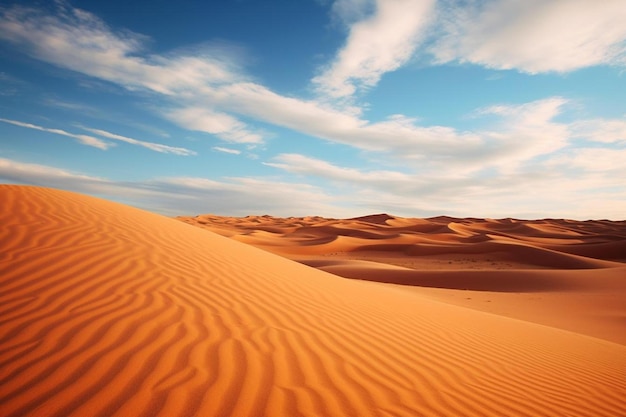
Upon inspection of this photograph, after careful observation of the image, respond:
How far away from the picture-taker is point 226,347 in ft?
10.5

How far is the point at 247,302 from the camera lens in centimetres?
447

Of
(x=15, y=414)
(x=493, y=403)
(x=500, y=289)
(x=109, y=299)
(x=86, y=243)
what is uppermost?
(x=86, y=243)

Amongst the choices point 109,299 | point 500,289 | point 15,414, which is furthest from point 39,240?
point 500,289

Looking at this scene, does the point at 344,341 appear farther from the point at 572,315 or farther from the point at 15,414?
the point at 572,315

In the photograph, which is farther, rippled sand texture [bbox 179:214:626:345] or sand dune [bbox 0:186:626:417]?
rippled sand texture [bbox 179:214:626:345]

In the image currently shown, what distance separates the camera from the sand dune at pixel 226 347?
250cm

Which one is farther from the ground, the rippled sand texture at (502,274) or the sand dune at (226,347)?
the sand dune at (226,347)

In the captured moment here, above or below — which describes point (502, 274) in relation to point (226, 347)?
below

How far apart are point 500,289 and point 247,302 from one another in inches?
503

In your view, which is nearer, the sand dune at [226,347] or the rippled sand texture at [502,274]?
the sand dune at [226,347]

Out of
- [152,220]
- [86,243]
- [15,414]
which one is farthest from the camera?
[152,220]

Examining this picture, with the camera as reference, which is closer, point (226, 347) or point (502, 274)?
point (226, 347)

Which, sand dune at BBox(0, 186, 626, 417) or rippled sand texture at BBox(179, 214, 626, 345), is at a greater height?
sand dune at BBox(0, 186, 626, 417)

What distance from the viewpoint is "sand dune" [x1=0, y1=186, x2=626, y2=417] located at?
250cm
